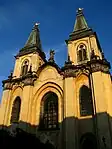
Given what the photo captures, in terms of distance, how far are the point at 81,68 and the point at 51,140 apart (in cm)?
778

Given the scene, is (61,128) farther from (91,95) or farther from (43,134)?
(91,95)

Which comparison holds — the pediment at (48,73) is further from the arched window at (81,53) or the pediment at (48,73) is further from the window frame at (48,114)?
the arched window at (81,53)

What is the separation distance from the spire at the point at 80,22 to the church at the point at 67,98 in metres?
0.32

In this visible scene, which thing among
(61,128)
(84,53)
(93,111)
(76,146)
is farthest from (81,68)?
(76,146)

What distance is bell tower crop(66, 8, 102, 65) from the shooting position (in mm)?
24736

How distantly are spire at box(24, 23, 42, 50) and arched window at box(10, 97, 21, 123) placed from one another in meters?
9.16

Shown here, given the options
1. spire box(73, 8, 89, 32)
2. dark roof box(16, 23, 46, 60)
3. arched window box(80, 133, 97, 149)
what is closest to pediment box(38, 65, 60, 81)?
dark roof box(16, 23, 46, 60)

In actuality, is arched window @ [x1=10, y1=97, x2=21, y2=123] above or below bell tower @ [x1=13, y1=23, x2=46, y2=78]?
below

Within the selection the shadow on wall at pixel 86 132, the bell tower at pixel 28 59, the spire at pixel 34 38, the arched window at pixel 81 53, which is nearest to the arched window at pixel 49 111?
the shadow on wall at pixel 86 132

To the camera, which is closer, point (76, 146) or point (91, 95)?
point (76, 146)

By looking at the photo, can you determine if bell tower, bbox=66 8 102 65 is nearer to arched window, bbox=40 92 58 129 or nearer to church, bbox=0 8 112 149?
church, bbox=0 8 112 149

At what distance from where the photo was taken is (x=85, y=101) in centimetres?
2070

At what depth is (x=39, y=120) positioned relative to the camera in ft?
71.1

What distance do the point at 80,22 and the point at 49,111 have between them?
14274mm
